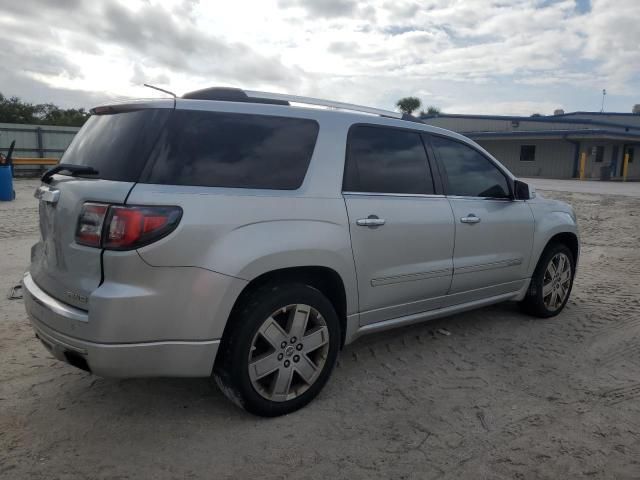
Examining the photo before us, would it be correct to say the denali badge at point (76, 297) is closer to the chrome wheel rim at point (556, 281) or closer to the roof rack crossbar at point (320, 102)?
the roof rack crossbar at point (320, 102)

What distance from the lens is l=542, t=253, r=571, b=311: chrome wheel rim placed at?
16.4 feet

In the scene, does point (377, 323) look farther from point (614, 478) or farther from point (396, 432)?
point (614, 478)

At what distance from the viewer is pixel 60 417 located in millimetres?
3006

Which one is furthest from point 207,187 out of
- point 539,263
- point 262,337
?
point 539,263

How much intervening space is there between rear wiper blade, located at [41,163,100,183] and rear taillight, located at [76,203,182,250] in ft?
1.11

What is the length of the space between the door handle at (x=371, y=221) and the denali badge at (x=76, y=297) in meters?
1.64

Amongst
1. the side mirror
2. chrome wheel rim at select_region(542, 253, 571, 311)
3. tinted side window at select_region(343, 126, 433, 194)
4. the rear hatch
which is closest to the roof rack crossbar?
tinted side window at select_region(343, 126, 433, 194)

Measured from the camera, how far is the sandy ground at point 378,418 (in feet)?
8.56

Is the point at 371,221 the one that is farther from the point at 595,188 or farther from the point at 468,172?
the point at 595,188

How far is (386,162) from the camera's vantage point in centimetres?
363

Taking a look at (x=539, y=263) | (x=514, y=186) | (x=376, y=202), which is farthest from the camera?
(x=539, y=263)

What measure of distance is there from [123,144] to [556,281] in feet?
13.8

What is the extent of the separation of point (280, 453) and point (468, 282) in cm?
215

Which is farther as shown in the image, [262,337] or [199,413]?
[199,413]
